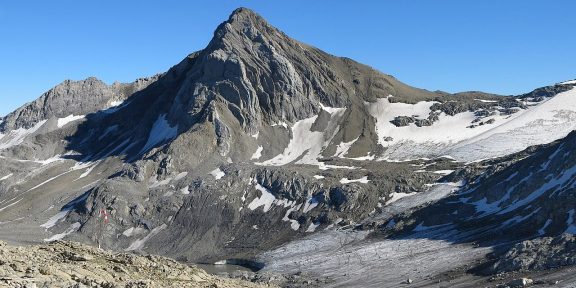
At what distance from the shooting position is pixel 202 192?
553 feet

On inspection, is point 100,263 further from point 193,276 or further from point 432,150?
point 432,150

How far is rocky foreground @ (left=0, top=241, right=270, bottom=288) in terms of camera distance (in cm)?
2978

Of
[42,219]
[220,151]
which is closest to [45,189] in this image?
[42,219]

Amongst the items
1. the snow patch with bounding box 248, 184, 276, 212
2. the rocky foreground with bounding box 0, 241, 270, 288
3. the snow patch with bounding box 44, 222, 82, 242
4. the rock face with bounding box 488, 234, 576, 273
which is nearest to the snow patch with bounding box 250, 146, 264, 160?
the snow patch with bounding box 248, 184, 276, 212

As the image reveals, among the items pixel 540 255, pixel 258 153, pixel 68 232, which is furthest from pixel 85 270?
pixel 258 153

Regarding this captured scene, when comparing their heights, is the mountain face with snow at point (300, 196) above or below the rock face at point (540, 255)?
above

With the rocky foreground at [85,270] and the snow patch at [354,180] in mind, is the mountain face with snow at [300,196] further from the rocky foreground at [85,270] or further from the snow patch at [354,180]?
the rocky foreground at [85,270]

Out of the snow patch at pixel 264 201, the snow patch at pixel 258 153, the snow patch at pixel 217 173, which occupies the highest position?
the snow patch at pixel 258 153

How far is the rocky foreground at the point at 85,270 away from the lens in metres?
29.8

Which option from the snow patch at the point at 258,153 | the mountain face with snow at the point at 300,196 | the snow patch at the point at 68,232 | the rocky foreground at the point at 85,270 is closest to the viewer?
the rocky foreground at the point at 85,270

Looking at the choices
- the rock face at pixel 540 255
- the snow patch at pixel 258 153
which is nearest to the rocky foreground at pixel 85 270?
the rock face at pixel 540 255

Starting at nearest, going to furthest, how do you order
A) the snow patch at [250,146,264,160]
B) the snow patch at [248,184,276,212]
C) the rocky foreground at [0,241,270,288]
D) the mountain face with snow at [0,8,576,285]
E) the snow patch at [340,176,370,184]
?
the rocky foreground at [0,241,270,288] < the mountain face with snow at [0,8,576,285] < the snow patch at [248,184,276,212] < the snow patch at [340,176,370,184] < the snow patch at [250,146,264,160]

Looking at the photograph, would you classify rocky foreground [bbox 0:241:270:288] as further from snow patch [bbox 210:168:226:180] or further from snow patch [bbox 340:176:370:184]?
snow patch [bbox 210:168:226:180]

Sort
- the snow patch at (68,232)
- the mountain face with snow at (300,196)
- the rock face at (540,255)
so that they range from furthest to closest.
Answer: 1. the snow patch at (68,232)
2. the mountain face with snow at (300,196)
3. the rock face at (540,255)
